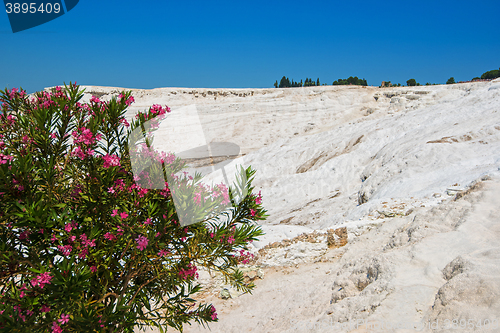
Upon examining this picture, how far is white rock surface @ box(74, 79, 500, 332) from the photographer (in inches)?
161

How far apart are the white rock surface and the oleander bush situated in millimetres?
633

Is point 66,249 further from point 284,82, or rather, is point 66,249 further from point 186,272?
point 284,82

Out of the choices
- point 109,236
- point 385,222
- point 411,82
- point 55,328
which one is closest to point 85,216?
point 109,236

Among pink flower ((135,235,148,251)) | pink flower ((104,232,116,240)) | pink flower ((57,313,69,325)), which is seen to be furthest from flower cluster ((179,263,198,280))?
pink flower ((57,313,69,325))

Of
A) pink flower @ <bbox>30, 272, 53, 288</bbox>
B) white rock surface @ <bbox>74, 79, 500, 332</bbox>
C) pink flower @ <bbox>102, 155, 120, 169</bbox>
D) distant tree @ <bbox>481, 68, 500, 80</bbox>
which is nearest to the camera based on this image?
pink flower @ <bbox>30, 272, 53, 288</bbox>

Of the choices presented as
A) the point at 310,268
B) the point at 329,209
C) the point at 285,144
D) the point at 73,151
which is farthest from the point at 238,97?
the point at 73,151

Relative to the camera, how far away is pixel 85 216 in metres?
3.03

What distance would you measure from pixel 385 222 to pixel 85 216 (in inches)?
281

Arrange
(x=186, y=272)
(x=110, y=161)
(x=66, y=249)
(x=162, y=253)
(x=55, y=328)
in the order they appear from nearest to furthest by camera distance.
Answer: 1. (x=55, y=328)
2. (x=66, y=249)
3. (x=110, y=161)
4. (x=162, y=253)
5. (x=186, y=272)

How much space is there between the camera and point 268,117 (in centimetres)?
3894

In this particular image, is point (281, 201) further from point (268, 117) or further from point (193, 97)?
point (193, 97)

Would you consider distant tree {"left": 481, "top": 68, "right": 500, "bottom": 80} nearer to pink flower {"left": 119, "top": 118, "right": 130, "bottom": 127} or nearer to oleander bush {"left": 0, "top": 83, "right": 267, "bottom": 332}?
oleander bush {"left": 0, "top": 83, "right": 267, "bottom": 332}

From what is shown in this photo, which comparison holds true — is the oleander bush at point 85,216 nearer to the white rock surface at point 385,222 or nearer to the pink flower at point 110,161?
the pink flower at point 110,161

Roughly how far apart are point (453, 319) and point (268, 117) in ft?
119
